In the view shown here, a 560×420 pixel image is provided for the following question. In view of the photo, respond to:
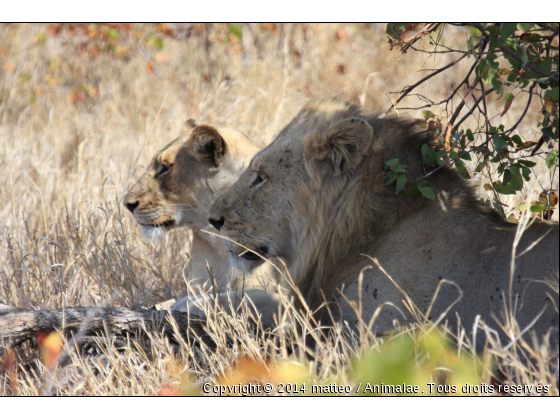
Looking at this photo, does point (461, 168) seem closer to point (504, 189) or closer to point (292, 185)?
point (504, 189)

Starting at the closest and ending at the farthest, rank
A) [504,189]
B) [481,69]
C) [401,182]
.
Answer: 1. [481,69]
2. [401,182]
3. [504,189]

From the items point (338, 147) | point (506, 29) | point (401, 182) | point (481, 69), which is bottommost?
point (401, 182)

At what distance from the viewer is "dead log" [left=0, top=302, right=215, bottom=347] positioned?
2.96 meters

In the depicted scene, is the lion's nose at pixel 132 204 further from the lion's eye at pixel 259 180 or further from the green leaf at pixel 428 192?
the green leaf at pixel 428 192

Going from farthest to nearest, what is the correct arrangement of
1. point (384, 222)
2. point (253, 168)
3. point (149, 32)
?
point (149, 32)
point (253, 168)
point (384, 222)

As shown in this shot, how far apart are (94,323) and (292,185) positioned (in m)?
1.13

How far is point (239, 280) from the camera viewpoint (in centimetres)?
416

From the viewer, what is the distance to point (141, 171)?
269 inches

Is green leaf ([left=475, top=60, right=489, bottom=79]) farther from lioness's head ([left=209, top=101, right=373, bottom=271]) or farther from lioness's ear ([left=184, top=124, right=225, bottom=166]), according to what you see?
lioness's ear ([left=184, top=124, right=225, bottom=166])

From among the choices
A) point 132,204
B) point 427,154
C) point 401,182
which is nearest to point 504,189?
point 427,154

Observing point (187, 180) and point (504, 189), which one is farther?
point (187, 180)

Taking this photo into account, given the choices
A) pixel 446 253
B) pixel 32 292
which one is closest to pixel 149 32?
pixel 32 292

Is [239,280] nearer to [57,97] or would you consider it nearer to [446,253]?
[446,253]

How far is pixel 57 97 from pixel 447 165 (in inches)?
325
